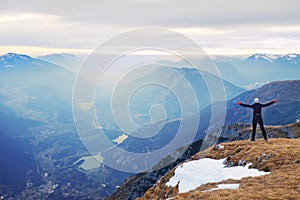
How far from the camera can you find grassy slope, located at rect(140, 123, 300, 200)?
860 inches

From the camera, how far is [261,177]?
1068 inches

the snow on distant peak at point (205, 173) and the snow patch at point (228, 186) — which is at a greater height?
the snow patch at point (228, 186)

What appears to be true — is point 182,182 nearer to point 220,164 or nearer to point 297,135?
point 220,164

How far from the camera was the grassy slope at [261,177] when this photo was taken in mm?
21841

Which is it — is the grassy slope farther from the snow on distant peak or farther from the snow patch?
the snow on distant peak

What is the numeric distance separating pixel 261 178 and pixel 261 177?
0.40 m

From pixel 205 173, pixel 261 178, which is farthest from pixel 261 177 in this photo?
pixel 205 173

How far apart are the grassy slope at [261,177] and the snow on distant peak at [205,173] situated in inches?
39.6

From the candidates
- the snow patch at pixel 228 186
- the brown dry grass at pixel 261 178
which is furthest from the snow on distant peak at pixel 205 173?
the snow patch at pixel 228 186

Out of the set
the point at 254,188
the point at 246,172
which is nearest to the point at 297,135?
the point at 246,172

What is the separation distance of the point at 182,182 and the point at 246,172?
7.02 m

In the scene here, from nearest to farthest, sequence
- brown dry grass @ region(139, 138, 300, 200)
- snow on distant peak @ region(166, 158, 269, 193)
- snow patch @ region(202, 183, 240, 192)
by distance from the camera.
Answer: brown dry grass @ region(139, 138, 300, 200)
snow patch @ region(202, 183, 240, 192)
snow on distant peak @ region(166, 158, 269, 193)

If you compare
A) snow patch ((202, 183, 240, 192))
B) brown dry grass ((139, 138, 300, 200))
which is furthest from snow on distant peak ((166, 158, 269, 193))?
snow patch ((202, 183, 240, 192))

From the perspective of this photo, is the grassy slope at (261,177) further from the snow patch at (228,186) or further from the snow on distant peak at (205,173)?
the snow on distant peak at (205,173)
